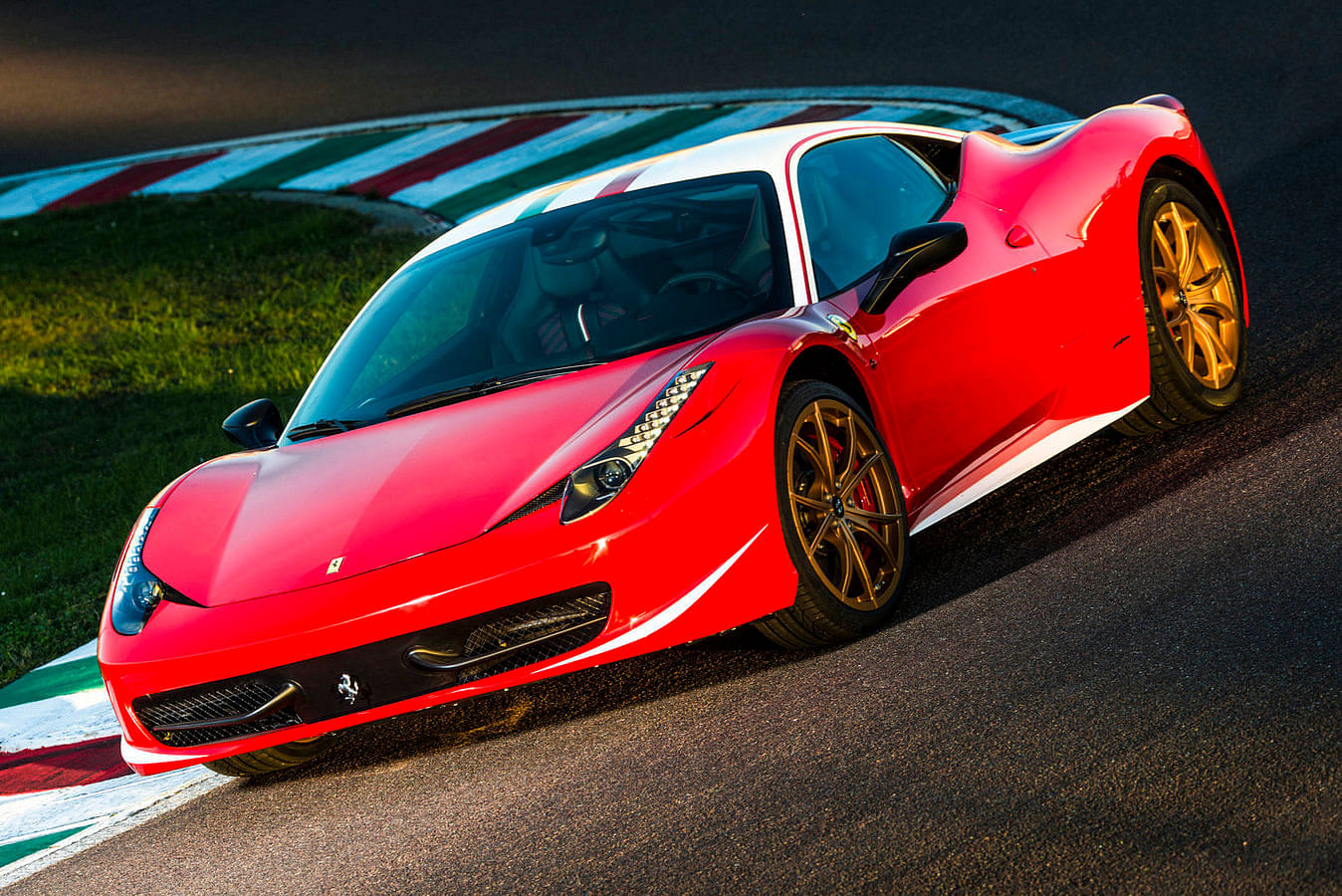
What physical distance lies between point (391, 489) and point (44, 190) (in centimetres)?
1138

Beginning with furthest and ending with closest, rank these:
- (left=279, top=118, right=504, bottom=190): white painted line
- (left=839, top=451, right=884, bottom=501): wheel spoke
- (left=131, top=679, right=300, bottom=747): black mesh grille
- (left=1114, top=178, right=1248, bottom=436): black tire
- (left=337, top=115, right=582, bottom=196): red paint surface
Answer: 1. (left=279, top=118, right=504, bottom=190): white painted line
2. (left=337, top=115, right=582, bottom=196): red paint surface
3. (left=1114, top=178, right=1248, bottom=436): black tire
4. (left=839, top=451, right=884, bottom=501): wheel spoke
5. (left=131, top=679, right=300, bottom=747): black mesh grille

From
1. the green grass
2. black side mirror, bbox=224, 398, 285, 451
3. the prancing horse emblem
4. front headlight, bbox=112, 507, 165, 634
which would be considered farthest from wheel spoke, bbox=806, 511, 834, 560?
the green grass

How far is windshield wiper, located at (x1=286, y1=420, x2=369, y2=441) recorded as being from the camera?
4.77 meters

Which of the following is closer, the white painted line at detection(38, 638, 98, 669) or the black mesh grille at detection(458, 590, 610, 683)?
the black mesh grille at detection(458, 590, 610, 683)

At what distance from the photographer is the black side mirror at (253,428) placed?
5.12m

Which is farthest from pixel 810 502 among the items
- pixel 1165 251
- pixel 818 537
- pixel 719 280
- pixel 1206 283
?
pixel 1206 283

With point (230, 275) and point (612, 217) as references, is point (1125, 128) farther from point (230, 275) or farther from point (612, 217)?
point (230, 275)

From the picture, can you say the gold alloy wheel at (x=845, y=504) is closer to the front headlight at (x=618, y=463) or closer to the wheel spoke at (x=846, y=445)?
the wheel spoke at (x=846, y=445)

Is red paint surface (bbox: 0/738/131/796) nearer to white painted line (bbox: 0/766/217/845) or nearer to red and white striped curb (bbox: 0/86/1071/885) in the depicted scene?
white painted line (bbox: 0/766/217/845)

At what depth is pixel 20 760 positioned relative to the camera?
5.03 metres

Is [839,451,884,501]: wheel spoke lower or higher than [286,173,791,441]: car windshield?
lower

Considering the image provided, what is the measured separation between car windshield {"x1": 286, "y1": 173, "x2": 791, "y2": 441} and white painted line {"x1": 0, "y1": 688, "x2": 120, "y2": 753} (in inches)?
45.6

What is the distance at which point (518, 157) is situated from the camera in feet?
39.6

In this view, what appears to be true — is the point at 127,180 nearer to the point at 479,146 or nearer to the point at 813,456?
the point at 479,146
